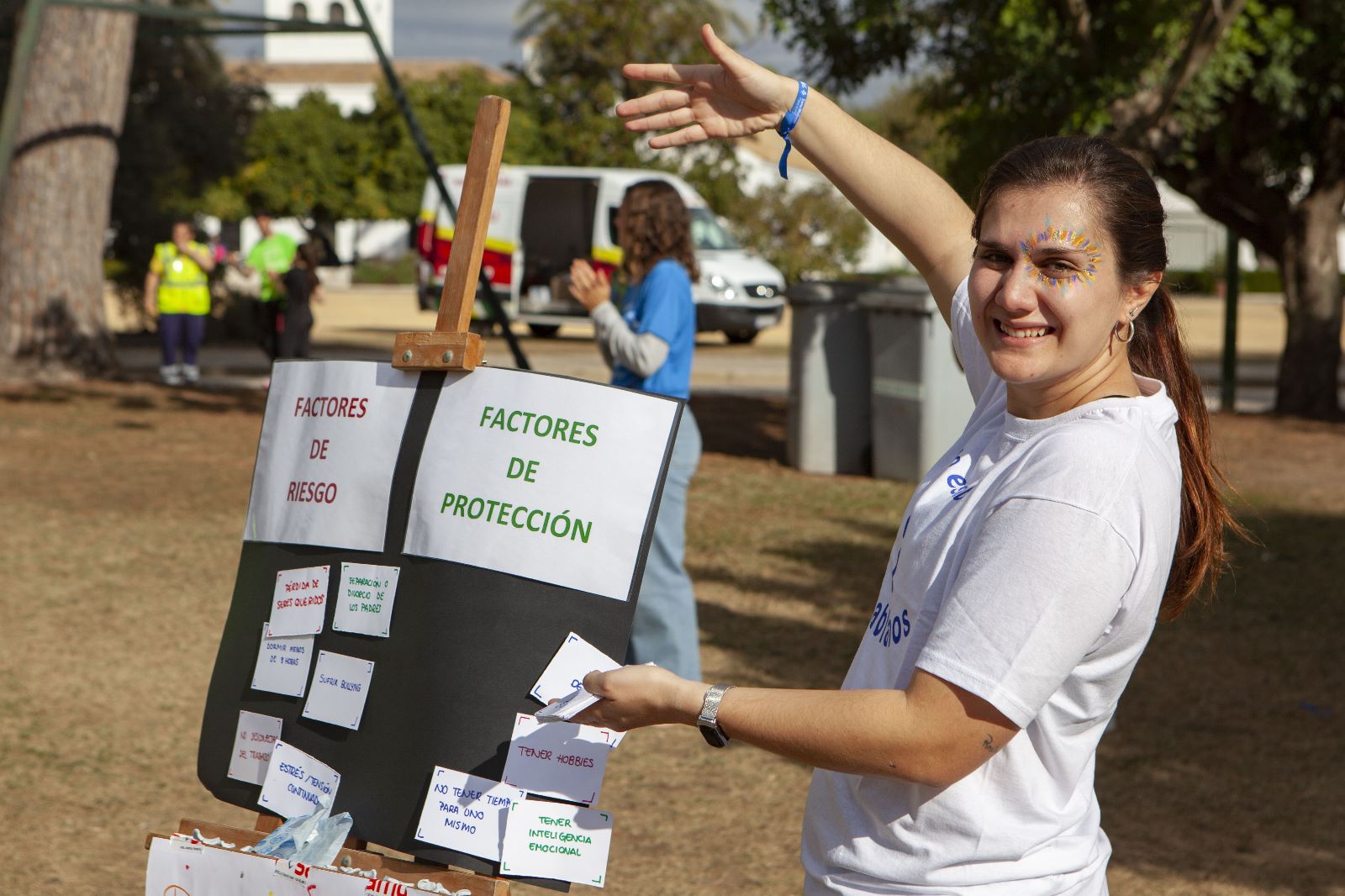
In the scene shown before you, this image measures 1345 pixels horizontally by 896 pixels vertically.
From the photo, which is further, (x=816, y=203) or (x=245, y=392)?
(x=816, y=203)

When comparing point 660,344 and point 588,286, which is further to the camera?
point 660,344

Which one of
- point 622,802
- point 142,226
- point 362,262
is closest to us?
point 622,802

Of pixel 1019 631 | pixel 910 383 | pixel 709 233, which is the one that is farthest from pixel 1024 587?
pixel 709 233

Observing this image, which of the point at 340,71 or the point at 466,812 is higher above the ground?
the point at 340,71

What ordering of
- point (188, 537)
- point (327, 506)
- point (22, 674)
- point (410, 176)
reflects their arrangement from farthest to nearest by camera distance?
point (410, 176) < point (188, 537) < point (22, 674) < point (327, 506)

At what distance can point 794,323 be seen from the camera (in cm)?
1177

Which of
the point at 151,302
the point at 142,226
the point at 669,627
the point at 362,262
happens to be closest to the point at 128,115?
the point at 142,226

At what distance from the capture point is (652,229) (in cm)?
554

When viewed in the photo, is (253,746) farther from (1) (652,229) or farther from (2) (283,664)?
(1) (652,229)

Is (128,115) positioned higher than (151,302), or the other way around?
(128,115)

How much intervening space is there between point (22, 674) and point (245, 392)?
1045cm

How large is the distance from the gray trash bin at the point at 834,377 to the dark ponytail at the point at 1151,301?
9411mm

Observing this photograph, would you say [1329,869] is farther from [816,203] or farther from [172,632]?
[816,203]

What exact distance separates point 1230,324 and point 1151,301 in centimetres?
1387
